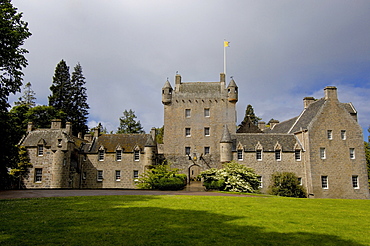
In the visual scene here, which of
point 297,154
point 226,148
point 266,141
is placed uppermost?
point 266,141

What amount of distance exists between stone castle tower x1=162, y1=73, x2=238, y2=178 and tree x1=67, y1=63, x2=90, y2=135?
24.2m

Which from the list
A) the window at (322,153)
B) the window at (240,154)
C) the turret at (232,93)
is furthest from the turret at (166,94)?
the window at (322,153)

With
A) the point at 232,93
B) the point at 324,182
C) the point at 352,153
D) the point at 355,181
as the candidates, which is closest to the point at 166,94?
the point at 232,93

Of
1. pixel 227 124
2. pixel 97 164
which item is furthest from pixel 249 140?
pixel 97 164

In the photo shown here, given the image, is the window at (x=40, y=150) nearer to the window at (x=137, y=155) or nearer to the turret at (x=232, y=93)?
the window at (x=137, y=155)

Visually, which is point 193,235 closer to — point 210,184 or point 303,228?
point 303,228

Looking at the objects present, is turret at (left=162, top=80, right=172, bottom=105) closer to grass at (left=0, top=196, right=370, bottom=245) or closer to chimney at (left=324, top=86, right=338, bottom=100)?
chimney at (left=324, top=86, right=338, bottom=100)

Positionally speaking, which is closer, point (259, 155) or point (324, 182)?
point (324, 182)

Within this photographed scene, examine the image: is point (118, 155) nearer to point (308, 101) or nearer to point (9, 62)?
point (9, 62)

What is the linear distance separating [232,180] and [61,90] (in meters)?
43.0

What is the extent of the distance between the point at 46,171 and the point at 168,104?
1809cm

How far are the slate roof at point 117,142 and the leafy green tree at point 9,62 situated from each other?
18027 millimetres

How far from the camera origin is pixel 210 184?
92.7ft

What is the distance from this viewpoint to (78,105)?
57.5m
